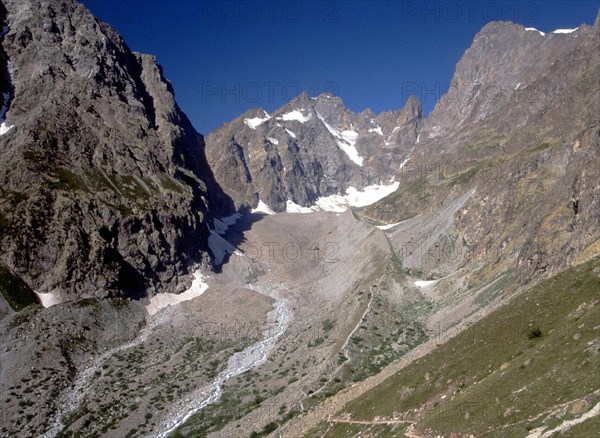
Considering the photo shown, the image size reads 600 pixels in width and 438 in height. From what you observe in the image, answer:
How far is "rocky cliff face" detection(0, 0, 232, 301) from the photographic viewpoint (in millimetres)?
122625

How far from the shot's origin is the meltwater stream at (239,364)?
74.6m

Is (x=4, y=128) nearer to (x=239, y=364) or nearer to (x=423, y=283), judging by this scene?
(x=239, y=364)

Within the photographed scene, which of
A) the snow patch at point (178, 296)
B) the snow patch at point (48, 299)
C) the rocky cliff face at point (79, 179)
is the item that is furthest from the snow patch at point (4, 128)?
the snow patch at point (178, 296)

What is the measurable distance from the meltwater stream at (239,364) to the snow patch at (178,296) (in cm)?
2408

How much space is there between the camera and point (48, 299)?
114m

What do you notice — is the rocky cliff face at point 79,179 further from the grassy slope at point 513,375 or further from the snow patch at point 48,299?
the grassy slope at point 513,375

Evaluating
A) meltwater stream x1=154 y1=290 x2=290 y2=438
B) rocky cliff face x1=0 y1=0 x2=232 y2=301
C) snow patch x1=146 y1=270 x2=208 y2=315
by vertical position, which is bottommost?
meltwater stream x1=154 y1=290 x2=290 y2=438

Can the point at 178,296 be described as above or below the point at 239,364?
above


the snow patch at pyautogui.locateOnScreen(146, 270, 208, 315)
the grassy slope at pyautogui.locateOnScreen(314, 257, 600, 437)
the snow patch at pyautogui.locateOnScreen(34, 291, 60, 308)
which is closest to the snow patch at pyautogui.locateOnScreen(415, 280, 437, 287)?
the snow patch at pyautogui.locateOnScreen(146, 270, 208, 315)

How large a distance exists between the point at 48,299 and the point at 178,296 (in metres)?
36.9

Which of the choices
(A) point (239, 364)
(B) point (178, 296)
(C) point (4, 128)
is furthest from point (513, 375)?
(C) point (4, 128)

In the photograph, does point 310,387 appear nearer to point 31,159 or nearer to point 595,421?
point 595,421

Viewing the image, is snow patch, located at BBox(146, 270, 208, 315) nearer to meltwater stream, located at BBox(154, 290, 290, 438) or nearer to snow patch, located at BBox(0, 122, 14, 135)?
meltwater stream, located at BBox(154, 290, 290, 438)

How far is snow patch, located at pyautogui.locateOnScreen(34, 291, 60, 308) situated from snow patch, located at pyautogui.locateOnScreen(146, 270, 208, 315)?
73.1 ft
